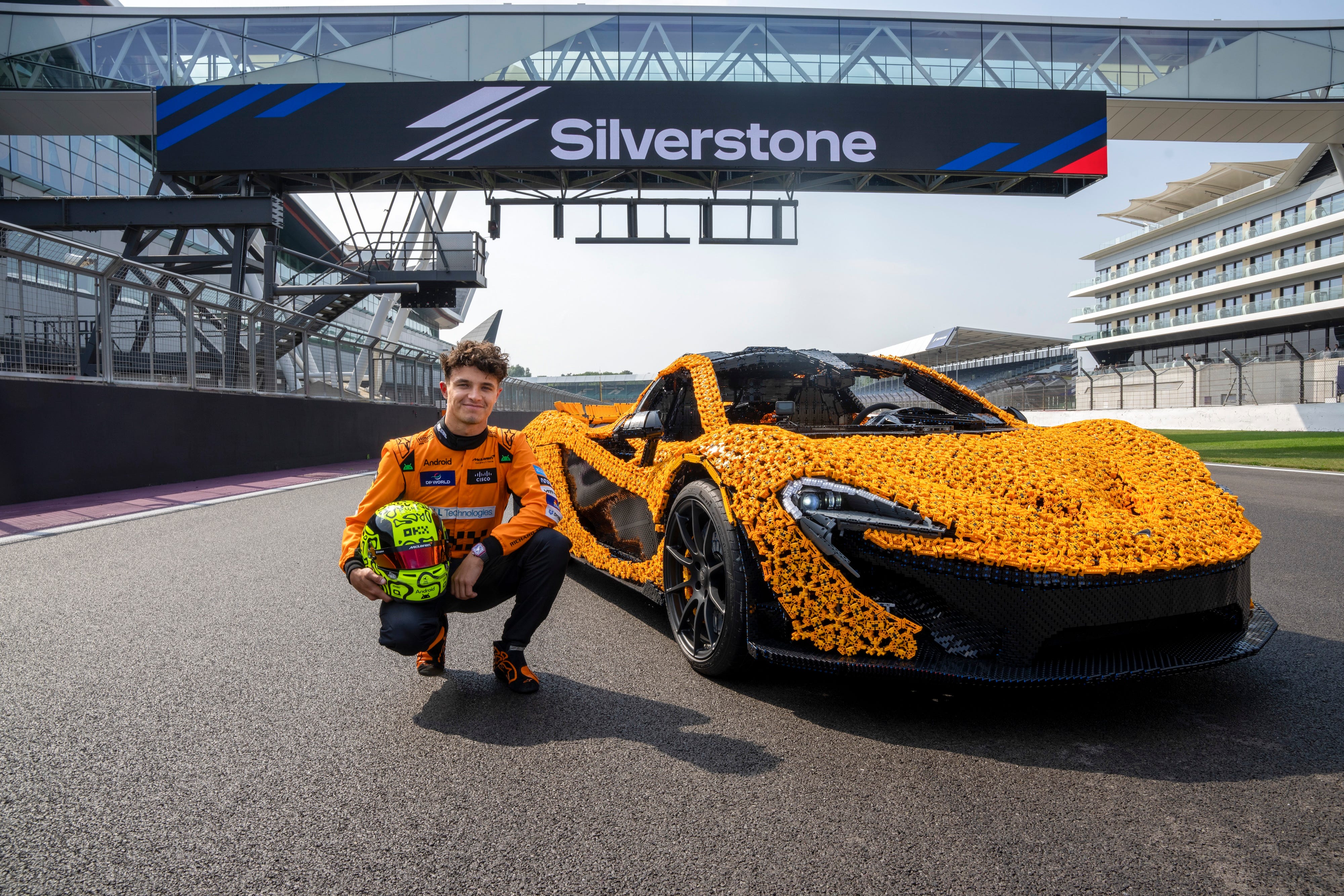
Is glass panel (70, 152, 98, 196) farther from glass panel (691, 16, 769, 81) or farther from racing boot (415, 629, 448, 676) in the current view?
racing boot (415, 629, 448, 676)

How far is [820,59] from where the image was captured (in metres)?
19.0

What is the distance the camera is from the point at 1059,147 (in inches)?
685

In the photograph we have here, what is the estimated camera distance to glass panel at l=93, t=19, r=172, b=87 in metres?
19.0

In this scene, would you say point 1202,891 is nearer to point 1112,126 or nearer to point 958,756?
point 958,756

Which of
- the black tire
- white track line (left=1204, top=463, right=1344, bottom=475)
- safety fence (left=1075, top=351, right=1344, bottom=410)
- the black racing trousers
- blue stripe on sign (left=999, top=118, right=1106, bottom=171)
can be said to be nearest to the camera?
the black tire

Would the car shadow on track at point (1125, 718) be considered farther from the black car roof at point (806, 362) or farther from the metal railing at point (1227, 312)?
the metal railing at point (1227, 312)

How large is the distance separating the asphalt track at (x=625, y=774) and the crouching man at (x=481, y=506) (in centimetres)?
25

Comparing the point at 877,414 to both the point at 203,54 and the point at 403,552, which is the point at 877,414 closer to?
the point at 403,552

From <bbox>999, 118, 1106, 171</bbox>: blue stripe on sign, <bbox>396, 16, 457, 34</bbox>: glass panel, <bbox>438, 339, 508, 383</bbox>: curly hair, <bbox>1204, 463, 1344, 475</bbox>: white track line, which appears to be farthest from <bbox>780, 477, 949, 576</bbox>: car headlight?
<bbox>396, 16, 457, 34</bbox>: glass panel

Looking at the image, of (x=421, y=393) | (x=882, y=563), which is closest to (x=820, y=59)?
(x=421, y=393)

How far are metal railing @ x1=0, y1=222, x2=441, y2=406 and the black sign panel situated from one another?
5204mm

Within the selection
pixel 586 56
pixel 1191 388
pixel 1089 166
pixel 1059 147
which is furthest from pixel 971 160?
pixel 1191 388

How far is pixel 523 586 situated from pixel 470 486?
1.41ft

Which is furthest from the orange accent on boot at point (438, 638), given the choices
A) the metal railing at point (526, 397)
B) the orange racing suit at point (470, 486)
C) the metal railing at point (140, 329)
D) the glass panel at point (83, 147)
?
the glass panel at point (83, 147)
